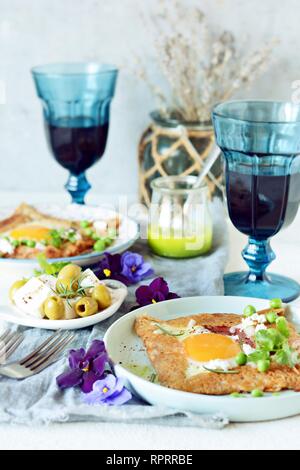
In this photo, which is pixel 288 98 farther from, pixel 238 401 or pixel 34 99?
pixel 238 401

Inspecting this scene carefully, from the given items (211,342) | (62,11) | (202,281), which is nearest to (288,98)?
(62,11)

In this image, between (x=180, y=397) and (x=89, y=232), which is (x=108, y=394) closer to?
(x=180, y=397)

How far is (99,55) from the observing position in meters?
3.48

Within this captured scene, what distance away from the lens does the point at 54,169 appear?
12.2ft

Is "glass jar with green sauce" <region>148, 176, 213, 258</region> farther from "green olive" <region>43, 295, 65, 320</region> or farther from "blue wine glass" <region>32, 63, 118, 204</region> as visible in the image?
"green olive" <region>43, 295, 65, 320</region>

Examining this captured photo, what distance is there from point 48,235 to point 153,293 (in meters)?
0.53

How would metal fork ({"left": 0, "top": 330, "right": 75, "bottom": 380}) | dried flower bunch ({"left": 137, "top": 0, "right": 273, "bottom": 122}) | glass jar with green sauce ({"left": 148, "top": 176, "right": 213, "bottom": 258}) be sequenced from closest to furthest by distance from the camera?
metal fork ({"left": 0, "top": 330, "right": 75, "bottom": 380}) → glass jar with green sauce ({"left": 148, "top": 176, "right": 213, "bottom": 258}) → dried flower bunch ({"left": 137, "top": 0, "right": 273, "bottom": 122})

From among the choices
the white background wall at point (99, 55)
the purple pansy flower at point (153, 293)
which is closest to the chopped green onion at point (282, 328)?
the purple pansy flower at point (153, 293)

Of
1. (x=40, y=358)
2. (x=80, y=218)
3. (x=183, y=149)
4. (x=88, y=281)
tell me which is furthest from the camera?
(x=183, y=149)

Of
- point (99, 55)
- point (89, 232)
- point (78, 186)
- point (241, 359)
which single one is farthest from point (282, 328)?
point (99, 55)

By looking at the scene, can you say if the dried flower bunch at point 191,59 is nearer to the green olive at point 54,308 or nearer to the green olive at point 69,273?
the green olive at point 69,273

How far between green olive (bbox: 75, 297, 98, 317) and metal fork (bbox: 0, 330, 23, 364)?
0.46 feet

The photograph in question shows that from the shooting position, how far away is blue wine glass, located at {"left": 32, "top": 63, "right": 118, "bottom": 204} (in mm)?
2647

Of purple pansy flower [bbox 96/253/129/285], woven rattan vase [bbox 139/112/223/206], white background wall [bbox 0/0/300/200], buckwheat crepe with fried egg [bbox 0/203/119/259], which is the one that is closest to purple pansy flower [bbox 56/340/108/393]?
purple pansy flower [bbox 96/253/129/285]
